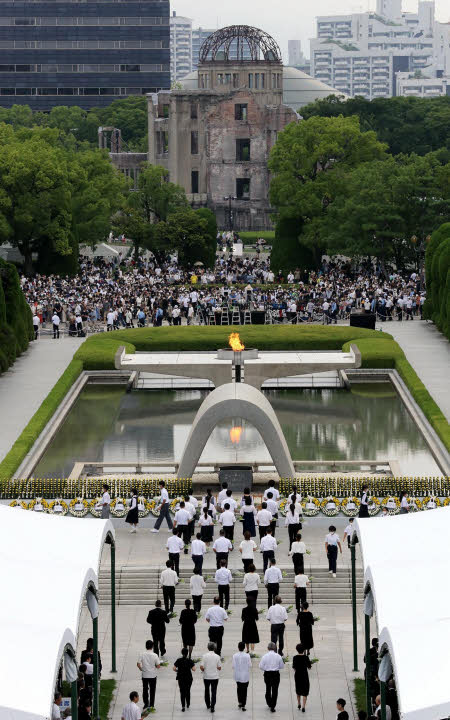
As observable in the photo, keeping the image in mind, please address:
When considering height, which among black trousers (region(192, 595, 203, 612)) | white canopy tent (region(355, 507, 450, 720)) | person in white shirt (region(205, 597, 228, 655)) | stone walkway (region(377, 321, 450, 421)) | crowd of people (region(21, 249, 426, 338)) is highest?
crowd of people (region(21, 249, 426, 338))

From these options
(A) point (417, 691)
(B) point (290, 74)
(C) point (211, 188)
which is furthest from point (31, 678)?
(B) point (290, 74)

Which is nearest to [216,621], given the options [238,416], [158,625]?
[158,625]

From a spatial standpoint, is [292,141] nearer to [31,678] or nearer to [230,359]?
[230,359]

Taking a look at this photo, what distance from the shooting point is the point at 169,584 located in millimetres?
26625

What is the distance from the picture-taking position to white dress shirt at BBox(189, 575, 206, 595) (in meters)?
→ 26.5

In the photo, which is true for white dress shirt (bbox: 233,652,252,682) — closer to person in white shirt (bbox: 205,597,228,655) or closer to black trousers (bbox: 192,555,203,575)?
person in white shirt (bbox: 205,597,228,655)

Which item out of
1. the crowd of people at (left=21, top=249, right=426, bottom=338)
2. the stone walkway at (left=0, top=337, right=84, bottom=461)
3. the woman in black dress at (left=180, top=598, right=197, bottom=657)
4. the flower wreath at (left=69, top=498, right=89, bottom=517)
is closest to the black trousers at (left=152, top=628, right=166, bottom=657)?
the woman in black dress at (left=180, top=598, right=197, bottom=657)

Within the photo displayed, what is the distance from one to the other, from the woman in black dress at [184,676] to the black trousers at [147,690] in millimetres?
443

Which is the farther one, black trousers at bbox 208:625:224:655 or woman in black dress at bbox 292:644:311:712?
black trousers at bbox 208:625:224:655

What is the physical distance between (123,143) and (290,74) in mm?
22565

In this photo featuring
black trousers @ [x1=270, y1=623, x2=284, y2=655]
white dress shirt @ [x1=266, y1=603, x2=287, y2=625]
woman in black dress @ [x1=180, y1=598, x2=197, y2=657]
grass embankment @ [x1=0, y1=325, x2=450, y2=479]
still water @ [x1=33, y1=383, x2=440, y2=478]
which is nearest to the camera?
woman in black dress @ [x1=180, y1=598, x2=197, y2=657]

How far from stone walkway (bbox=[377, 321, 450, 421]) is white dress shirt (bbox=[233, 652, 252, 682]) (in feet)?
75.7

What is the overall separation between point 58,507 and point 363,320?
2989 cm

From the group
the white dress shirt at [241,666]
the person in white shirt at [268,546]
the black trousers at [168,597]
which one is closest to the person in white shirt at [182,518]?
the person in white shirt at [268,546]
